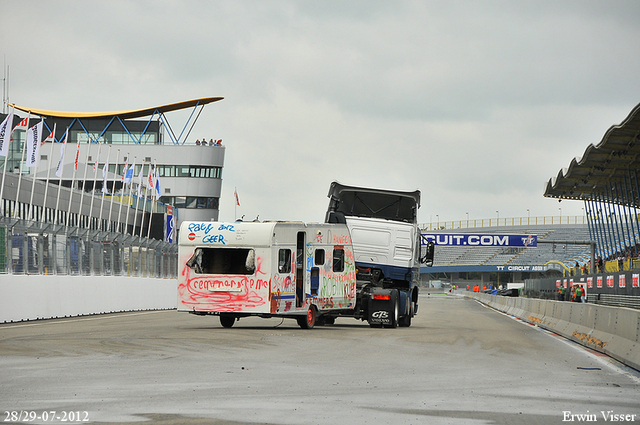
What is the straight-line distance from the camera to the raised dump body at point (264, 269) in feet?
69.3

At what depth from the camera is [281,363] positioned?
41.7ft

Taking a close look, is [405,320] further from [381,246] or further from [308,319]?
[308,319]

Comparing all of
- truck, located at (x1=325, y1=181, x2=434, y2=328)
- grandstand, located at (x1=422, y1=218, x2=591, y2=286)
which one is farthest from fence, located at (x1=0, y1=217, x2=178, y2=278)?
grandstand, located at (x1=422, y1=218, x2=591, y2=286)

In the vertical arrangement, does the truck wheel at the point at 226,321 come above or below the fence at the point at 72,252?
below

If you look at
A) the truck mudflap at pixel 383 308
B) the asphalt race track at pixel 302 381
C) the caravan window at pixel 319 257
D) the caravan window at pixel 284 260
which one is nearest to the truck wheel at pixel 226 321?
the caravan window at pixel 284 260

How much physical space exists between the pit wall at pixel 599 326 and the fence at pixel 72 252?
1500cm

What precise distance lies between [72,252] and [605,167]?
31730 millimetres

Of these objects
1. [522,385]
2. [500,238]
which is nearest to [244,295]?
[522,385]

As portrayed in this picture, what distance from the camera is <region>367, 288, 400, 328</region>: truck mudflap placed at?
23328 millimetres

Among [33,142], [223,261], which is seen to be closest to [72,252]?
[223,261]

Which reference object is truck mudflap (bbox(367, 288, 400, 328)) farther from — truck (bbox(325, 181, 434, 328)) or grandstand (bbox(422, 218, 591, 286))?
grandstand (bbox(422, 218, 591, 286))

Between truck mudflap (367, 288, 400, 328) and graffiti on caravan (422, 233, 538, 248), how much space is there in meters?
57.2

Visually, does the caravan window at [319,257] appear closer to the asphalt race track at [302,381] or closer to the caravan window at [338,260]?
the caravan window at [338,260]

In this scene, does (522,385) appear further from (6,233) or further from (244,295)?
(6,233)
